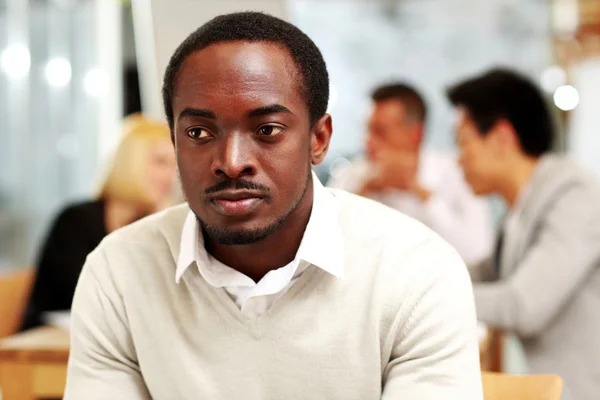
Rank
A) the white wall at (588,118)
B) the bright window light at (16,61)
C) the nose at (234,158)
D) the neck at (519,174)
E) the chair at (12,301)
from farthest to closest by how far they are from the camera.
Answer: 1. the bright window light at (16,61)
2. the white wall at (588,118)
3. the chair at (12,301)
4. the neck at (519,174)
5. the nose at (234,158)

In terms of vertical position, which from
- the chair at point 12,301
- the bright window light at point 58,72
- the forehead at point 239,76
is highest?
the bright window light at point 58,72

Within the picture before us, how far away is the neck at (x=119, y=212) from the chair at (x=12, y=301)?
0.38 metres

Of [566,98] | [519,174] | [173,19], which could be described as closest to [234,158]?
[173,19]

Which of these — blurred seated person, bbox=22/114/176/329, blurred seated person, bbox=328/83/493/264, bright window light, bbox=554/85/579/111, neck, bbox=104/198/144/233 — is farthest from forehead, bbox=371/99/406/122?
bright window light, bbox=554/85/579/111

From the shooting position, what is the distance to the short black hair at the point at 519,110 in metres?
2.05

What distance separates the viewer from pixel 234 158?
92 cm

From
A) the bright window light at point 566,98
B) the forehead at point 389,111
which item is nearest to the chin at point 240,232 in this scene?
the forehead at point 389,111

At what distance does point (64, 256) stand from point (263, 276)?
5.22 ft

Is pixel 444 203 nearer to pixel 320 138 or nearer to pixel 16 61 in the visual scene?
pixel 320 138

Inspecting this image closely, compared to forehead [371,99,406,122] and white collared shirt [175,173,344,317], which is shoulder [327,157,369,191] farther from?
white collared shirt [175,173,344,317]

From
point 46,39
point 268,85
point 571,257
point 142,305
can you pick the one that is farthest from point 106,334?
point 46,39

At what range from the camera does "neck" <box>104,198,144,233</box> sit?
2.62 m

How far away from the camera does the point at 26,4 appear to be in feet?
14.1

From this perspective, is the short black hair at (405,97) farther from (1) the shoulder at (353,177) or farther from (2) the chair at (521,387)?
(2) the chair at (521,387)
